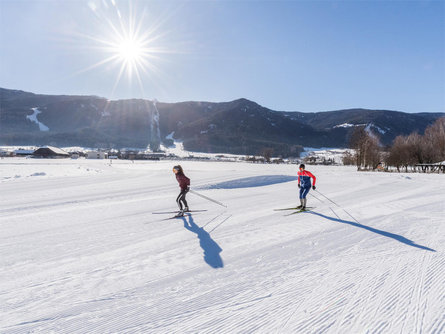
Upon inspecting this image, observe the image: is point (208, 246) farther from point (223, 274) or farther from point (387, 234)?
point (387, 234)

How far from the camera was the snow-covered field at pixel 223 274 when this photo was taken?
2.67m

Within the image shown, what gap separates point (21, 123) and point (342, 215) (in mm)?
265354

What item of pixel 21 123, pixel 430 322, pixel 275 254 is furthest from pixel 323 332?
pixel 21 123

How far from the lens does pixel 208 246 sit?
496 cm

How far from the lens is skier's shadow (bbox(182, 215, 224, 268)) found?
417 centimetres

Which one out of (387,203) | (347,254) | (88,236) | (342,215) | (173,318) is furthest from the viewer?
(387,203)

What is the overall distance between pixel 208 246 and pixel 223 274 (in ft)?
4.23

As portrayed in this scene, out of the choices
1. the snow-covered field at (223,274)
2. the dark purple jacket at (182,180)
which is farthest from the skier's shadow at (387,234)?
the dark purple jacket at (182,180)

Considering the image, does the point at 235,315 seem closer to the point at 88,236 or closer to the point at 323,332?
the point at 323,332

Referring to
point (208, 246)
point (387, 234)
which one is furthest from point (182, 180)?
point (387, 234)

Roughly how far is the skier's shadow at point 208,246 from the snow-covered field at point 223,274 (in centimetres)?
3

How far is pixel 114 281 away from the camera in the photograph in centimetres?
354

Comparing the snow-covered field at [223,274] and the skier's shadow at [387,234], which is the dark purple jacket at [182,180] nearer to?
the snow-covered field at [223,274]

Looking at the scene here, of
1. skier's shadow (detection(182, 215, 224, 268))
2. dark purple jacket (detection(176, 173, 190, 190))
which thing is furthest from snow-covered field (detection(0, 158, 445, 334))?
dark purple jacket (detection(176, 173, 190, 190))
